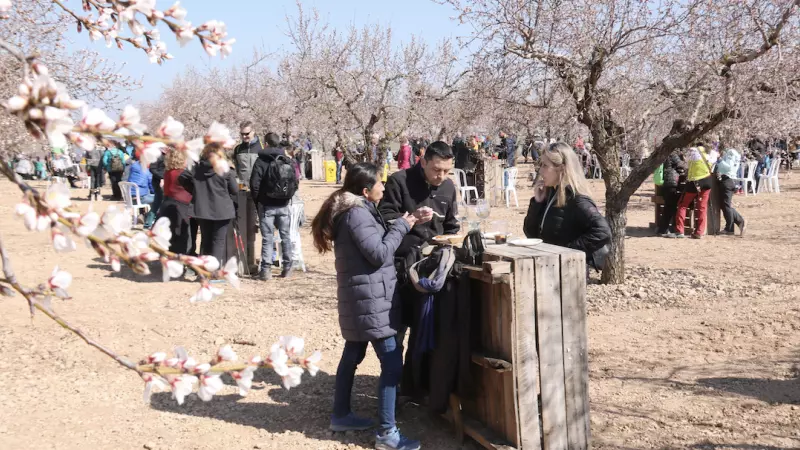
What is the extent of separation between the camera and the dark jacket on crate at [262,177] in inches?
348

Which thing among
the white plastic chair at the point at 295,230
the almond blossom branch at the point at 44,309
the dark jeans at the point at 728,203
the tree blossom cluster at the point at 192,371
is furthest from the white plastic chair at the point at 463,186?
the almond blossom branch at the point at 44,309

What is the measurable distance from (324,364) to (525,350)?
2603mm

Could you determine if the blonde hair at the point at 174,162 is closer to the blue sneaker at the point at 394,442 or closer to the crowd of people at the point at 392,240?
the crowd of people at the point at 392,240

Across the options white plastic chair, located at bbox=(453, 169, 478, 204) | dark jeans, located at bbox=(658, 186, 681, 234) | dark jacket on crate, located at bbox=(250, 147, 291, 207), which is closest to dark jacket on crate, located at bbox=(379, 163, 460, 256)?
dark jacket on crate, located at bbox=(250, 147, 291, 207)

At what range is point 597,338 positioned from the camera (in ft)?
21.9

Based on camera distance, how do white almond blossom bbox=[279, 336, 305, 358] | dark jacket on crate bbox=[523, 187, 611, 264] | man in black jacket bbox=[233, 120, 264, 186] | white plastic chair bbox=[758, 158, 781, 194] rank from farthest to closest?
white plastic chair bbox=[758, 158, 781, 194] < man in black jacket bbox=[233, 120, 264, 186] < dark jacket on crate bbox=[523, 187, 611, 264] < white almond blossom bbox=[279, 336, 305, 358]

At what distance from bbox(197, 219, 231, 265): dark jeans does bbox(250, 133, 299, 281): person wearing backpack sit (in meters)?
0.46

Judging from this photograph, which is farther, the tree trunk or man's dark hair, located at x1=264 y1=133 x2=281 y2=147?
man's dark hair, located at x1=264 y1=133 x2=281 y2=147

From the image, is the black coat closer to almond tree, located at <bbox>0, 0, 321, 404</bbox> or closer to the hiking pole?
the hiking pole

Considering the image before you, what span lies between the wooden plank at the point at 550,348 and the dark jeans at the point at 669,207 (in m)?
10.2

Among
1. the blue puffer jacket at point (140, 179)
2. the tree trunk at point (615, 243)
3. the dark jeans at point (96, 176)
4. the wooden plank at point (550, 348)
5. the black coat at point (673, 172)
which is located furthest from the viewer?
the dark jeans at point (96, 176)

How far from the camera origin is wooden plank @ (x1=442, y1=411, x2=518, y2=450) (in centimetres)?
411

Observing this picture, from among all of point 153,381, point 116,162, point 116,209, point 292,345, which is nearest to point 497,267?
point 292,345

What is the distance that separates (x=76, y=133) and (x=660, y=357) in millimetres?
5414
